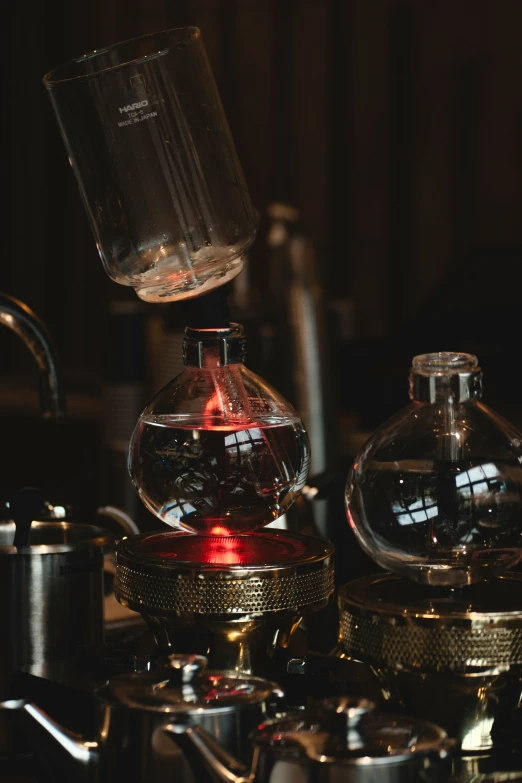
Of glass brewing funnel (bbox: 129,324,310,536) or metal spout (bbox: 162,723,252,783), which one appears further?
glass brewing funnel (bbox: 129,324,310,536)

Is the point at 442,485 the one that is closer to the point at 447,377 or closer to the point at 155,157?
the point at 447,377

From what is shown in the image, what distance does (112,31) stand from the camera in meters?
4.10

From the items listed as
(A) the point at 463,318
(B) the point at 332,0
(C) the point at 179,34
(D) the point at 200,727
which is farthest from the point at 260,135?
(D) the point at 200,727

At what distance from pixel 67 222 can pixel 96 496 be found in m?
1.78

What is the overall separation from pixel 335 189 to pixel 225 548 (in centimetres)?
300

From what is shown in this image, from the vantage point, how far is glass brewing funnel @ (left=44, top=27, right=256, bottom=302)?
0.69m

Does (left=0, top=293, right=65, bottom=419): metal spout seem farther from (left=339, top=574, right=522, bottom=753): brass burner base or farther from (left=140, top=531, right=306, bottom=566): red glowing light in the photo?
(left=339, top=574, right=522, bottom=753): brass burner base

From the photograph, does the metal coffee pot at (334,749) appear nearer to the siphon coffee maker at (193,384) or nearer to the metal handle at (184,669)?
the metal handle at (184,669)

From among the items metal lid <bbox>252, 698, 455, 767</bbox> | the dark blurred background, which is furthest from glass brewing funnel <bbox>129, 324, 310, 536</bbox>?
the dark blurred background

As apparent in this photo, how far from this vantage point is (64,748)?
57 cm

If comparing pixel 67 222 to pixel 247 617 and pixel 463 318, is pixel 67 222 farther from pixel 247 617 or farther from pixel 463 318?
pixel 247 617

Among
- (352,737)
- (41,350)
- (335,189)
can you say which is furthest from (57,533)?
(335,189)

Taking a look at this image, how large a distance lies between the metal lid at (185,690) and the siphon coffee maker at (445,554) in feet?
0.27

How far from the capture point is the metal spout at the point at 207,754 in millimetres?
504
